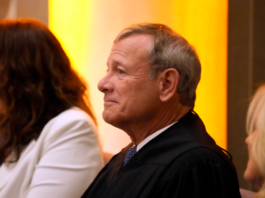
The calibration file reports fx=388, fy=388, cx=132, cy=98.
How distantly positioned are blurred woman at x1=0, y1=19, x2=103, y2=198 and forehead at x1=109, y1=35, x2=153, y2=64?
0.45 m

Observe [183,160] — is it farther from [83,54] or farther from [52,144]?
[83,54]

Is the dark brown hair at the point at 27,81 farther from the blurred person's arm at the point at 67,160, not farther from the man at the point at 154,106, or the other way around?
the man at the point at 154,106

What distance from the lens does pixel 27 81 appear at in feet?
6.15

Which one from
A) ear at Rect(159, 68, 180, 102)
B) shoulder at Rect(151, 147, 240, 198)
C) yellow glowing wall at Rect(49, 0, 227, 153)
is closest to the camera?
shoulder at Rect(151, 147, 240, 198)

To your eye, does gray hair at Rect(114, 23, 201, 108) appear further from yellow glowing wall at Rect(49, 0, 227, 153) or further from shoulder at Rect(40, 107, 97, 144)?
yellow glowing wall at Rect(49, 0, 227, 153)

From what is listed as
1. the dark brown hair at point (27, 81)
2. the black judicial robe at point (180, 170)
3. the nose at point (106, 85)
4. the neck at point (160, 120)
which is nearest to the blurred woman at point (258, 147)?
the black judicial robe at point (180, 170)

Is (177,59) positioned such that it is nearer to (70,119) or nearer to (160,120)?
(160,120)

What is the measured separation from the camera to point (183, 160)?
124cm

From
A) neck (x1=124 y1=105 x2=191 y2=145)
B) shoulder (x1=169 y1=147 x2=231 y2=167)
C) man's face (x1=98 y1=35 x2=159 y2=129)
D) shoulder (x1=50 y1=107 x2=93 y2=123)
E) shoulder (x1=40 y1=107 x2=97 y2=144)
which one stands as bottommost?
shoulder (x1=40 y1=107 x2=97 y2=144)

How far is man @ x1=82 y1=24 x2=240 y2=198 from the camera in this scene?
1282 millimetres

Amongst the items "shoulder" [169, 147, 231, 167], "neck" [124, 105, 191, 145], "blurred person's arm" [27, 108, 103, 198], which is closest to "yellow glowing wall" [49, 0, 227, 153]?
"blurred person's arm" [27, 108, 103, 198]

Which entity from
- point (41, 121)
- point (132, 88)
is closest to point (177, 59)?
point (132, 88)

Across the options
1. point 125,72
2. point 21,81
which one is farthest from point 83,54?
point 125,72

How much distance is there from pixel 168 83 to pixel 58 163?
0.63 meters
